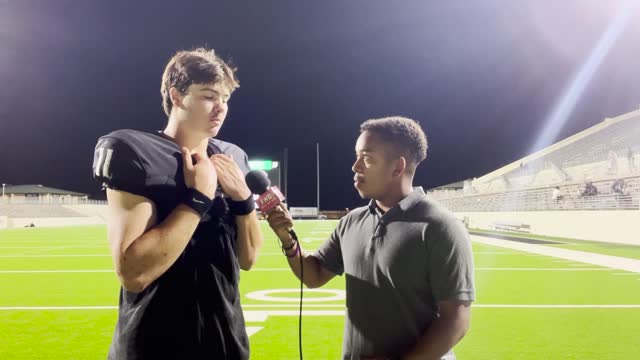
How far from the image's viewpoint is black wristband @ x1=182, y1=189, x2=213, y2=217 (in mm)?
1705

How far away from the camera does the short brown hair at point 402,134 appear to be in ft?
7.38

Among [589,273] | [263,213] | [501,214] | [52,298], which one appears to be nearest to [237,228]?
[263,213]

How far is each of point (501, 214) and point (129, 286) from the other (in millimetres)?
33311

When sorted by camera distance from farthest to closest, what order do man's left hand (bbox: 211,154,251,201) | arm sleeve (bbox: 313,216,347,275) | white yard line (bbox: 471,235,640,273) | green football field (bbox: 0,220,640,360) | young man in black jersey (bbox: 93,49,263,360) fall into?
white yard line (bbox: 471,235,640,273), green football field (bbox: 0,220,640,360), arm sleeve (bbox: 313,216,347,275), man's left hand (bbox: 211,154,251,201), young man in black jersey (bbox: 93,49,263,360)

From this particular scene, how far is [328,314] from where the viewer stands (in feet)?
19.8

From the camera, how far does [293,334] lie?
16.6ft

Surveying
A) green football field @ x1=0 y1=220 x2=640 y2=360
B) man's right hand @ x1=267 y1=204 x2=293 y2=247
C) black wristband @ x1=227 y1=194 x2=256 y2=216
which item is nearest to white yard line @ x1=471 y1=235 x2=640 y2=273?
green football field @ x1=0 y1=220 x2=640 y2=360

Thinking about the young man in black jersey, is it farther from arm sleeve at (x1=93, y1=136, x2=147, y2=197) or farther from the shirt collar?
the shirt collar

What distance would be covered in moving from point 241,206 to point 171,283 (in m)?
0.36

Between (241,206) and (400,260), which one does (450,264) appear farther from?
(241,206)

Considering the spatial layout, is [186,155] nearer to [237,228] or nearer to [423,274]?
[237,228]

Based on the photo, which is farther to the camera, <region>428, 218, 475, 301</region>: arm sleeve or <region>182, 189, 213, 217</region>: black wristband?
<region>428, 218, 475, 301</region>: arm sleeve

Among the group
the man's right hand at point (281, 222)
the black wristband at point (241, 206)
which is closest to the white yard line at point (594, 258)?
the man's right hand at point (281, 222)

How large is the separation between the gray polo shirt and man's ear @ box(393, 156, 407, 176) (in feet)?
0.36
